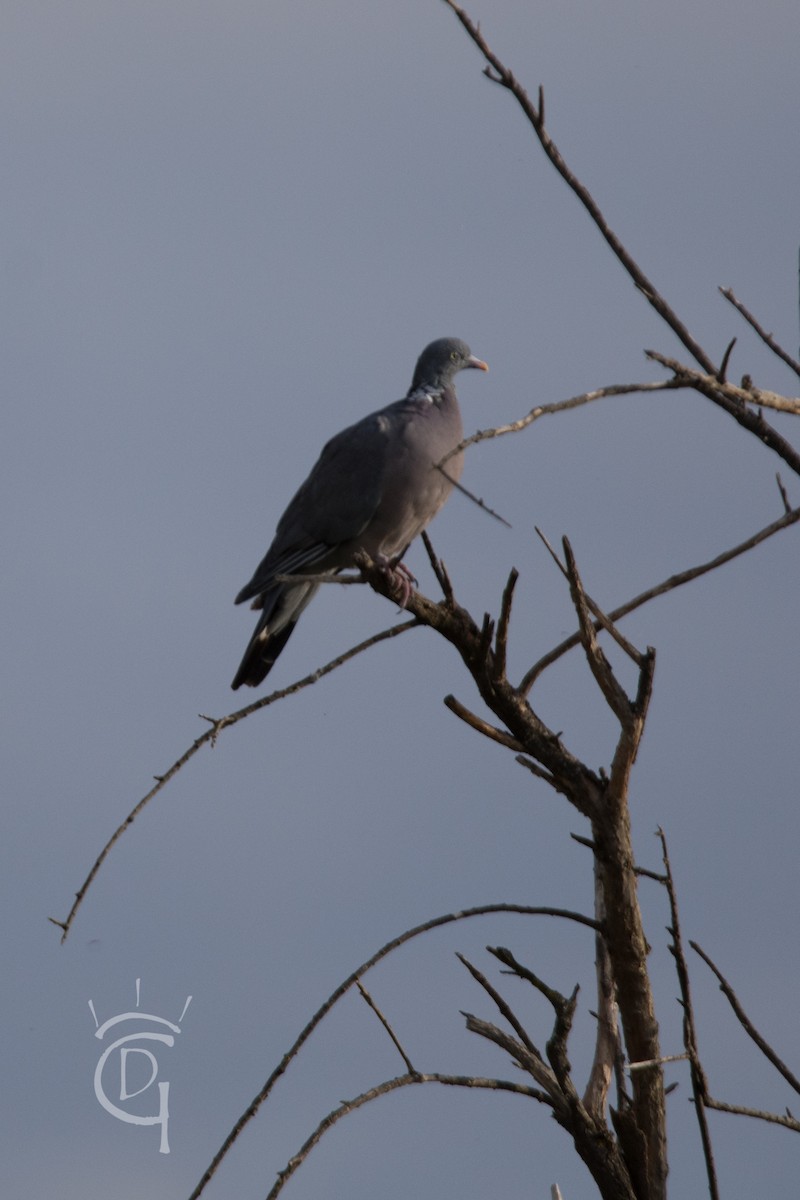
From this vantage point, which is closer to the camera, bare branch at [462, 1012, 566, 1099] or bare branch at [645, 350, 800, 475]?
bare branch at [645, 350, 800, 475]

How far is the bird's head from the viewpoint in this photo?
23.2 feet

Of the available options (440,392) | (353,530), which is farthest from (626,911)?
(440,392)

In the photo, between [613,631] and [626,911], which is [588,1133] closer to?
[626,911]

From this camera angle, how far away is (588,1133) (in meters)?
3.85

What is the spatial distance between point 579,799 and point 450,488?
2.65 meters

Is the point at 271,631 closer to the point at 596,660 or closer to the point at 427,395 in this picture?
the point at 427,395

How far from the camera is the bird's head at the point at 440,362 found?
7.06m

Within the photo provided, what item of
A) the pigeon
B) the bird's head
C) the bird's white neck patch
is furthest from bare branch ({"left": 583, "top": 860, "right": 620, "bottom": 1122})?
the bird's head

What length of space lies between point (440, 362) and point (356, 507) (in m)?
1.02

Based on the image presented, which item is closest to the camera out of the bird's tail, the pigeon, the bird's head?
the pigeon

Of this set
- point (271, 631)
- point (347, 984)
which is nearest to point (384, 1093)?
point (347, 984)

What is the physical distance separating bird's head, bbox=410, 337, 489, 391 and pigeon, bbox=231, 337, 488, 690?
11.5 inches

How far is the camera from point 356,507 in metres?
6.39

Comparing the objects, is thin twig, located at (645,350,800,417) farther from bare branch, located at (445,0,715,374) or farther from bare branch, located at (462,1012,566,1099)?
bare branch, located at (462,1012,566,1099)
